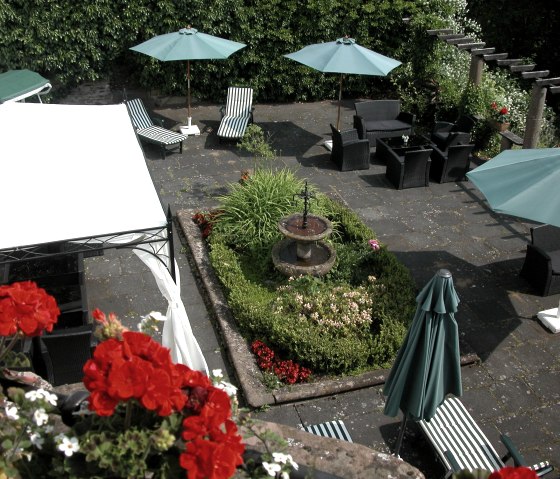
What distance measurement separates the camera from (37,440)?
260 cm

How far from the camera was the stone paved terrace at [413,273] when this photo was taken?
6902 millimetres

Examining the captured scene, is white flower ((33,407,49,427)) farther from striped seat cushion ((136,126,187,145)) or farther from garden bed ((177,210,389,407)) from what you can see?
striped seat cushion ((136,126,187,145))

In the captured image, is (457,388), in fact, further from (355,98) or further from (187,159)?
(355,98)

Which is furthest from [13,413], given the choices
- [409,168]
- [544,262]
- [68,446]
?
[409,168]

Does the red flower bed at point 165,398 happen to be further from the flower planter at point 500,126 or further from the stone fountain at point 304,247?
the flower planter at point 500,126

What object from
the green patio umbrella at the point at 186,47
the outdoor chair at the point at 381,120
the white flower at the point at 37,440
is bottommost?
the outdoor chair at the point at 381,120

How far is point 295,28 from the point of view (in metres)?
14.9

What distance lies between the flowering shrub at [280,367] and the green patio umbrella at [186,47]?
706 cm

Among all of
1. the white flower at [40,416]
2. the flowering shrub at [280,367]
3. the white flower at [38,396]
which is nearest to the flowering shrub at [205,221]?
the flowering shrub at [280,367]

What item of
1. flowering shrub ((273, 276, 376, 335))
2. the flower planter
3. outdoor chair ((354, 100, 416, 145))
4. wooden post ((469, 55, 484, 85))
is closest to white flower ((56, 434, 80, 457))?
flowering shrub ((273, 276, 376, 335))

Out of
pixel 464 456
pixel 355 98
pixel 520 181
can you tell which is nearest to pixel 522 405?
pixel 464 456

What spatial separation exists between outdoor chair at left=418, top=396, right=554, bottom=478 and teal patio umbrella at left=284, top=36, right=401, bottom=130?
7.29 metres

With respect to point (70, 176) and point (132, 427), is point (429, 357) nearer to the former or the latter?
point (132, 427)

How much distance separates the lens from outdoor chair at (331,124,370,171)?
40.0 ft
